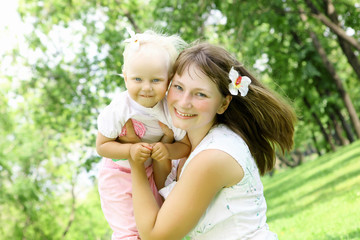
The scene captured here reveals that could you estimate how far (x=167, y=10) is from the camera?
39.2 feet

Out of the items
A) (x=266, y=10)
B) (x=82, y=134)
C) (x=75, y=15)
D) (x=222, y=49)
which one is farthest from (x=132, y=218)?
(x=75, y=15)

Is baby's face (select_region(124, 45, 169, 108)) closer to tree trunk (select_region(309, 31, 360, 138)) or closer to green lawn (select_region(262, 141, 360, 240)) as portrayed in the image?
green lawn (select_region(262, 141, 360, 240))

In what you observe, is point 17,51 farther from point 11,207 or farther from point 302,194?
point 302,194

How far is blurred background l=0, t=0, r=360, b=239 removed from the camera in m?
10.4

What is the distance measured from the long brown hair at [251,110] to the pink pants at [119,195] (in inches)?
31.0

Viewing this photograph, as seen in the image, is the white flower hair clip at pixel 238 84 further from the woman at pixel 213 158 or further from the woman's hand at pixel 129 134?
the woman's hand at pixel 129 134

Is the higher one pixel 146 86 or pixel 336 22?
pixel 336 22

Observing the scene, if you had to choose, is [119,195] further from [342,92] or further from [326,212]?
[342,92]

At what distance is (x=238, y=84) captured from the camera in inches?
108

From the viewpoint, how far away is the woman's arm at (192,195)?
242 cm

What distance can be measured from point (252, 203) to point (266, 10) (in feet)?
27.6

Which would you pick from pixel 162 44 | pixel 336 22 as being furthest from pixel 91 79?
pixel 162 44

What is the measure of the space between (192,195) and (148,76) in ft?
3.13

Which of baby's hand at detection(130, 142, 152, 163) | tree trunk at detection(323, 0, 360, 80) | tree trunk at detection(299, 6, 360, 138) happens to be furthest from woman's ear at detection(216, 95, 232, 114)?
tree trunk at detection(299, 6, 360, 138)
